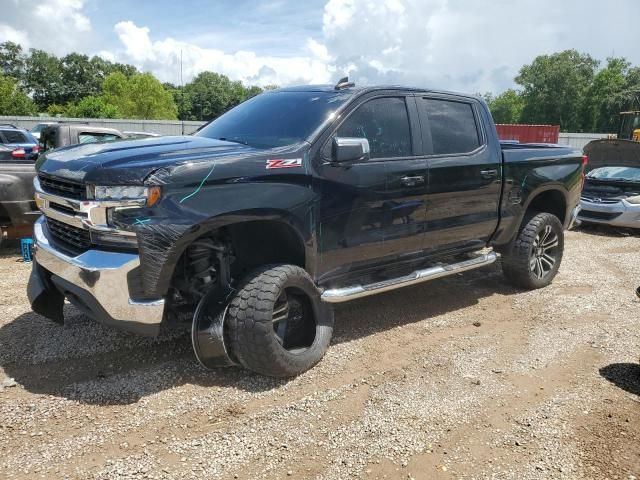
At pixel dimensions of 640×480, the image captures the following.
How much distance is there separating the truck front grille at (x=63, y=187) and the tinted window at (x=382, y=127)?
1873mm

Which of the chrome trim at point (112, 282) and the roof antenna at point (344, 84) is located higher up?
the roof antenna at point (344, 84)

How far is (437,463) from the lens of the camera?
290cm

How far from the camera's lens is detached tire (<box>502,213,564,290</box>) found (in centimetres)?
577

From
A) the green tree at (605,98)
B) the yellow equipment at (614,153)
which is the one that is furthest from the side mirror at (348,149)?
the green tree at (605,98)

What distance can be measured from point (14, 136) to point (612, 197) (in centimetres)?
1567

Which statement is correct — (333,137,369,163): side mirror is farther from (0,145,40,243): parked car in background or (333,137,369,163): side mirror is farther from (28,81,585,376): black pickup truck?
(0,145,40,243): parked car in background

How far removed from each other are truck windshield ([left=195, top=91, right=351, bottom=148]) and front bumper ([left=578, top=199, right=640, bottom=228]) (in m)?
6.69

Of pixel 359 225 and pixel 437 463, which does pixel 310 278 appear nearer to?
pixel 359 225

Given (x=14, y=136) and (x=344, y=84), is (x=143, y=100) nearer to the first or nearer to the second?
(x=14, y=136)

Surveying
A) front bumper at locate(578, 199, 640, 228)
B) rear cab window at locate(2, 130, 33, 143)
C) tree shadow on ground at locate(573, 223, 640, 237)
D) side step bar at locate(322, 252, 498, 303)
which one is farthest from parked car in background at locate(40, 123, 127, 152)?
tree shadow on ground at locate(573, 223, 640, 237)

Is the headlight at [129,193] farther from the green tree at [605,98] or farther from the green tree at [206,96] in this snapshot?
the green tree at [206,96]

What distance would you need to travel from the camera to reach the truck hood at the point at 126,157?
10.2 feet

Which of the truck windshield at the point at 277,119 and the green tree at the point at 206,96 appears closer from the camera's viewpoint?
the truck windshield at the point at 277,119

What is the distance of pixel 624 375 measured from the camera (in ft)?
13.2
